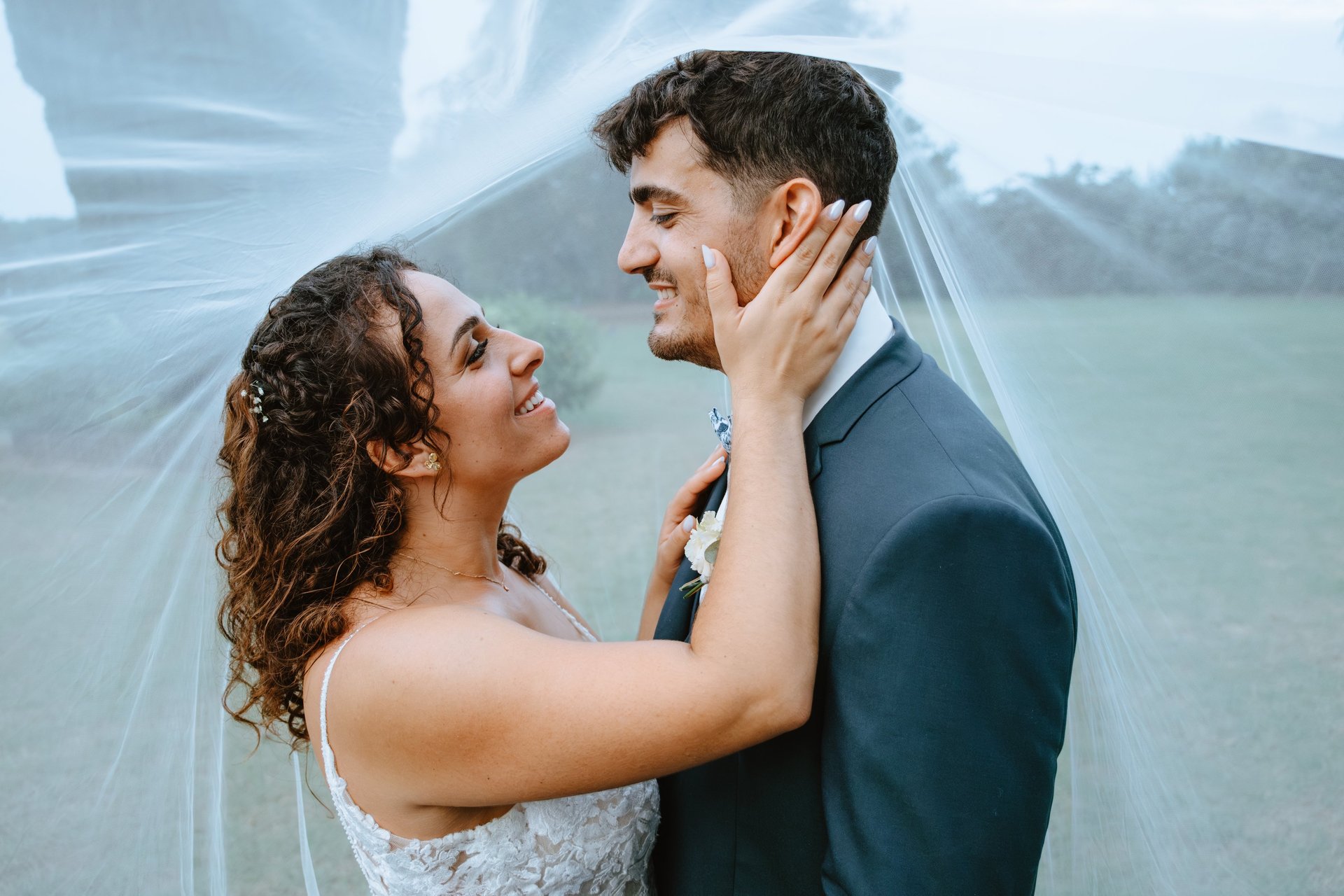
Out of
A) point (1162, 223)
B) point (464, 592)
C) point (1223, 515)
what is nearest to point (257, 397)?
point (464, 592)

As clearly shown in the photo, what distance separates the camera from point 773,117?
6.43 feet

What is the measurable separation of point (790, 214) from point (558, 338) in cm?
188

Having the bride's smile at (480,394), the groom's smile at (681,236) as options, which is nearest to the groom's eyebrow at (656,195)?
the groom's smile at (681,236)

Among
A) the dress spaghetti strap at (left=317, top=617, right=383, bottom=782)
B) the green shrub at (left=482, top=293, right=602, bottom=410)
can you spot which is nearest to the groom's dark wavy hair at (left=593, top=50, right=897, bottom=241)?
the dress spaghetti strap at (left=317, top=617, right=383, bottom=782)

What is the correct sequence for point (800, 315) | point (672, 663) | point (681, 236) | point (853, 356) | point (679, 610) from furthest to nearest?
point (679, 610)
point (681, 236)
point (853, 356)
point (800, 315)
point (672, 663)

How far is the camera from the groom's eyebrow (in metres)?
2.03

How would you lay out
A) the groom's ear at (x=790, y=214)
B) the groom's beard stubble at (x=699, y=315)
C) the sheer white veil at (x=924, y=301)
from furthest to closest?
the groom's beard stubble at (x=699, y=315)
the groom's ear at (x=790, y=214)
the sheer white veil at (x=924, y=301)

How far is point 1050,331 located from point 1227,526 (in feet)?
2.65

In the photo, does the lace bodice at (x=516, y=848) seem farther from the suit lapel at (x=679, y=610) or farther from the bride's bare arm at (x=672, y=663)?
the suit lapel at (x=679, y=610)

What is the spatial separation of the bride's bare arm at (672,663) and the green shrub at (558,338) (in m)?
1.64

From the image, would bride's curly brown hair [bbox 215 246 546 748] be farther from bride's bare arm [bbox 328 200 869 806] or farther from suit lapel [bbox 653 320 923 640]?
suit lapel [bbox 653 320 923 640]

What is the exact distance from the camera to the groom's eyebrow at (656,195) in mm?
2031

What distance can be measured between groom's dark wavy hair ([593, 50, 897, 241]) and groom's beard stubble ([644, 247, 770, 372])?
0.12 metres

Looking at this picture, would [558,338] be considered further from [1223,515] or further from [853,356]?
[1223,515]
